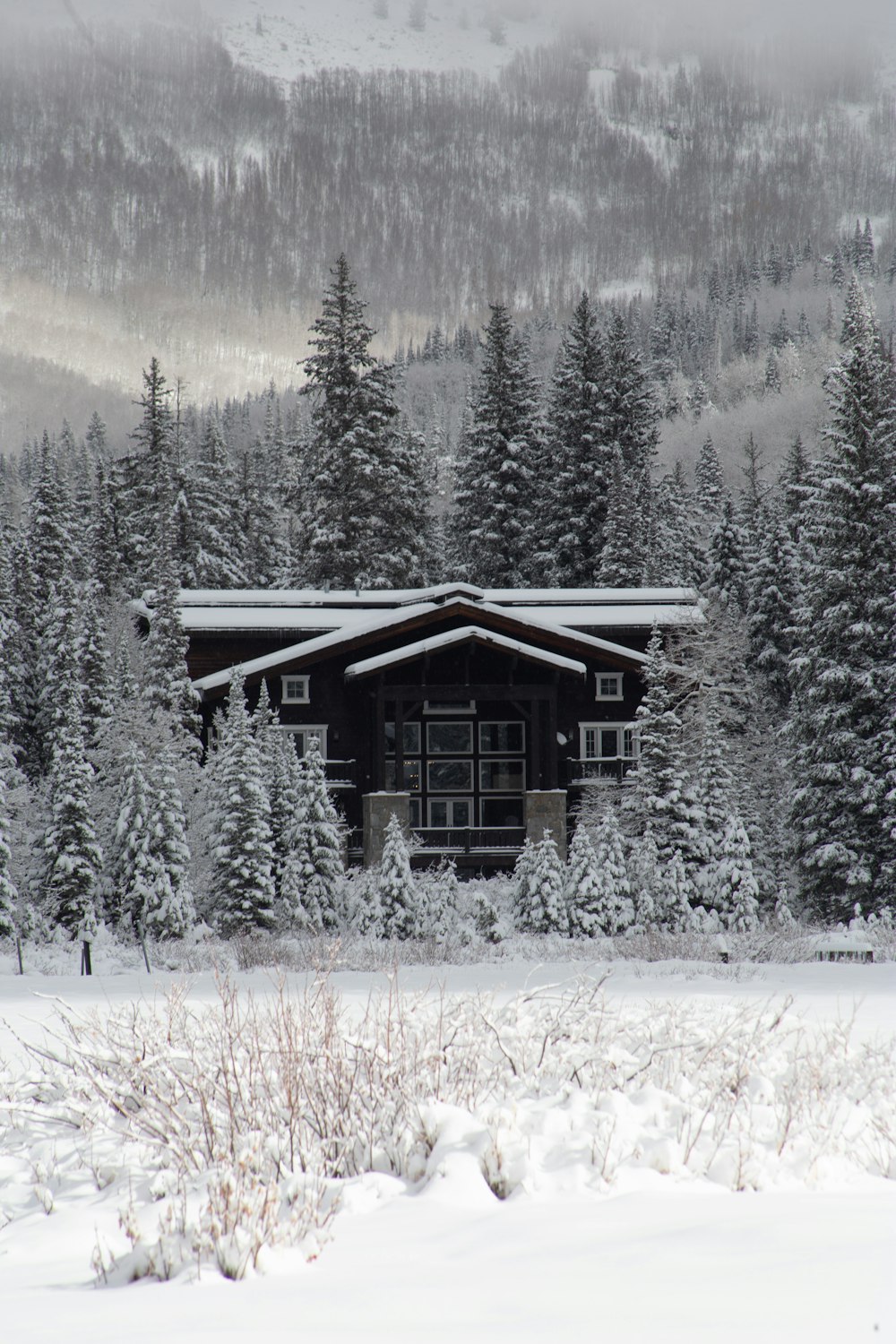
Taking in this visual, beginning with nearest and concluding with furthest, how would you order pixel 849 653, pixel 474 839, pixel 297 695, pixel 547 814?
pixel 849 653 → pixel 547 814 → pixel 474 839 → pixel 297 695

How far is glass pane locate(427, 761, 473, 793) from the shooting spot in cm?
3481

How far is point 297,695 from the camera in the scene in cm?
3478

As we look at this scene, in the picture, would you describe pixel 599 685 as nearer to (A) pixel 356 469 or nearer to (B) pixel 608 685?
(B) pixel 608 685

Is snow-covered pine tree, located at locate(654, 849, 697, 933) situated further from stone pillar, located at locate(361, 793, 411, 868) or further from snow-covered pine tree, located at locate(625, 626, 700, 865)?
stone pillar, located at locate(361, 793, 411, 868)

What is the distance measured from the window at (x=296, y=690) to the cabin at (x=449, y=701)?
0.09 ft

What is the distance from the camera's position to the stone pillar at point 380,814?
31.2 metres

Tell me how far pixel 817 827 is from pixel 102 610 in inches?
1260

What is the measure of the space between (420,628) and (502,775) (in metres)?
5.14

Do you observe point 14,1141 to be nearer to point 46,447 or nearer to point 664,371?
point 46,447

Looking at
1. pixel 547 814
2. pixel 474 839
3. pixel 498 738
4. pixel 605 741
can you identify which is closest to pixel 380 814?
pixel 474 839

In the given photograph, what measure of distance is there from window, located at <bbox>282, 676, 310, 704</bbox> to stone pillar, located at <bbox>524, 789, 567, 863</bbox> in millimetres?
7519

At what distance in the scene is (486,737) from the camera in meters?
35.3

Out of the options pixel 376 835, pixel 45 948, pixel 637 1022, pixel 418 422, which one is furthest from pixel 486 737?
→ pixel 418 422

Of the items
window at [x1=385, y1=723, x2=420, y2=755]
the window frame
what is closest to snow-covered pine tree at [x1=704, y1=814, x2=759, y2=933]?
window at [x1=385, y1=723, x2=420, y2=755]
